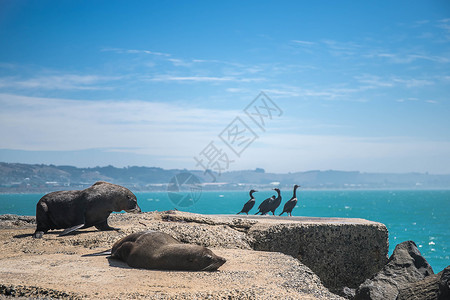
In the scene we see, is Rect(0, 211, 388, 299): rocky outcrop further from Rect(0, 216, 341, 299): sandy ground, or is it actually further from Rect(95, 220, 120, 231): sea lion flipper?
Rect(95, 220, 120, 231): sea lion flipper

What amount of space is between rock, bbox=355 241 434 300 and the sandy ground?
68.5 inches

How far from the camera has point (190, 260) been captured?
21.7 feet

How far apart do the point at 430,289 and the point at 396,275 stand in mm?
1080

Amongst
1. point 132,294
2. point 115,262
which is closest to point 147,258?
point 115,262

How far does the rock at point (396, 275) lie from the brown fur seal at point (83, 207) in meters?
4.78

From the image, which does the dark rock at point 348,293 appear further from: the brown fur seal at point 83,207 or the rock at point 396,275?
the brown fur seal at point 83,207

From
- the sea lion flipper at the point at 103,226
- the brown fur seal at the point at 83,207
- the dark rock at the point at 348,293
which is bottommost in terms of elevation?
the dark rock at the point at 348,293

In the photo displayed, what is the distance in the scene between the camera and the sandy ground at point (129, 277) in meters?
5.29

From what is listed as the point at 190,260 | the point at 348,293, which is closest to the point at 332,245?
the point at 348,293

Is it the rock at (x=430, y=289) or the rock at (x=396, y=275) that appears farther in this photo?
the rock at (x=396, y=275)

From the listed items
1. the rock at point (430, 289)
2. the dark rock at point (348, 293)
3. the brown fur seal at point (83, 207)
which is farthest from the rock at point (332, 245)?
the brown fur seal at point (83, 207)

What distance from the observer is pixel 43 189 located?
165 meters

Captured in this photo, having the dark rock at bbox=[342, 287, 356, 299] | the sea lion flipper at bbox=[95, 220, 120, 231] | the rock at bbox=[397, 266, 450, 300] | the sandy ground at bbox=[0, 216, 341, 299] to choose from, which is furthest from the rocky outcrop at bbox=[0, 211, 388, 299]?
the rock at bbox=[397, 266, 450, 300]

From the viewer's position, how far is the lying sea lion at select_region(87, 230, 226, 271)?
21.6ft
